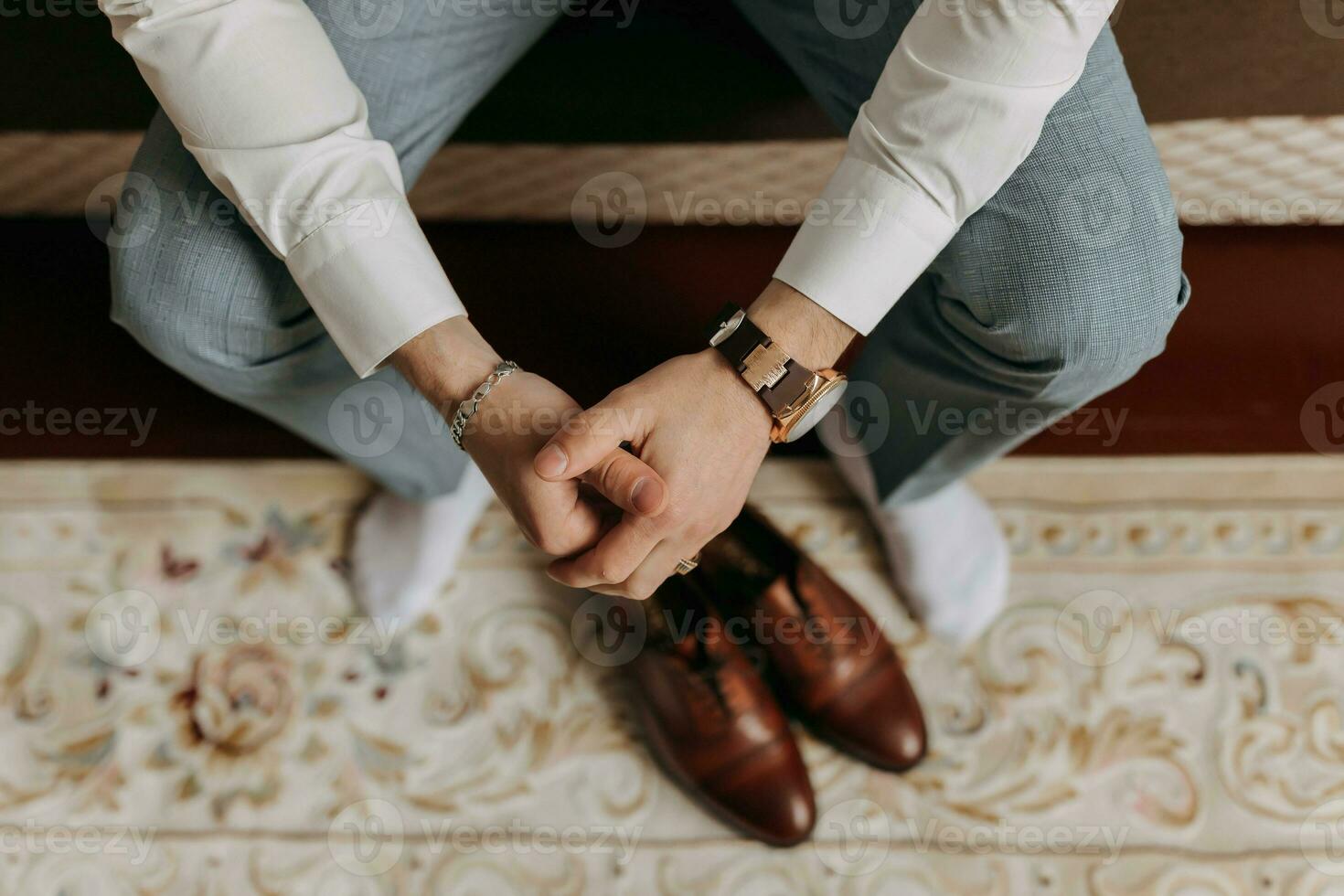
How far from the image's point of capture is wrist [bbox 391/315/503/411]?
648 mm

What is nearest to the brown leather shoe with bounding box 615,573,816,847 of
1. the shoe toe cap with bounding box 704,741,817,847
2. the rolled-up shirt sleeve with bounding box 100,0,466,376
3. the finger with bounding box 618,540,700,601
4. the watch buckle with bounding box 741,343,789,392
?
the shoe toe cap with bounding box 704,741,817,847

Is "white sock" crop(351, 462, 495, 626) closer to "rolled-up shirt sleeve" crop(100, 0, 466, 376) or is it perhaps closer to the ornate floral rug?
the ornate floral rug

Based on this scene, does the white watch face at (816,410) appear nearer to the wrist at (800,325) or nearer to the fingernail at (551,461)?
the wrist at (800,325)

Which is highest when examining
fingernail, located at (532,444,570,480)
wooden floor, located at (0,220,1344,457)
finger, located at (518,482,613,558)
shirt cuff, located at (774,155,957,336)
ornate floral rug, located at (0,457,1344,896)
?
shirt cuff, located at (774,155,957,336)

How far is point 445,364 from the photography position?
0.65 m

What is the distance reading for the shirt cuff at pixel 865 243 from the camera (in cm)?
63

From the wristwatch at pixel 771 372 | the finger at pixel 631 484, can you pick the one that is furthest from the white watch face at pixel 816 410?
the finger at pixel 631 484

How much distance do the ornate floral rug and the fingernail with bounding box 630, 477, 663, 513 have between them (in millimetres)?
383

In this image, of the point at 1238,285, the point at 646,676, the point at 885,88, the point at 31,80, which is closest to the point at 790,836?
the point at 646,676

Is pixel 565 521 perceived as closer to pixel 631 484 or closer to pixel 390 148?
pixel 631 484

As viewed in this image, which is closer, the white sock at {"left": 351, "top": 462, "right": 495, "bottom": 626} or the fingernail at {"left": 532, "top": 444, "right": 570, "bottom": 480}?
the fingernail at {"left": 532, "top": 444, "right": 570, "bottom": 480}

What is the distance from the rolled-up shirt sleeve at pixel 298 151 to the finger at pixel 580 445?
0.44 ft

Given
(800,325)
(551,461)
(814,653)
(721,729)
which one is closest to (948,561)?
(814,653)

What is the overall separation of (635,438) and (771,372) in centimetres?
11
